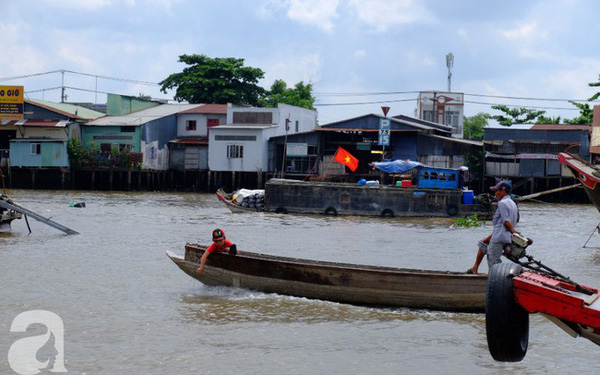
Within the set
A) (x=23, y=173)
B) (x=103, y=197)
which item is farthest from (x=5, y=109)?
(x=103, y=197)

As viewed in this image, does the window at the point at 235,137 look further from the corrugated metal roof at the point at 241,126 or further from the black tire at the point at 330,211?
the black tire at the point at 330,211

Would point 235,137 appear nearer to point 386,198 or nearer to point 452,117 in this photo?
point 386,198

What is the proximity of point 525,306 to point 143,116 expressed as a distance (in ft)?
158

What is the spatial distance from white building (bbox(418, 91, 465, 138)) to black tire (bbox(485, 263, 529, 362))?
57206mm

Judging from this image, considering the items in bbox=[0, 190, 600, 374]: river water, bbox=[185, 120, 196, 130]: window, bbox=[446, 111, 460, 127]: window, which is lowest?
bbox=[0, 190, 600, 374]: river water

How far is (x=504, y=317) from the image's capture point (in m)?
6.41

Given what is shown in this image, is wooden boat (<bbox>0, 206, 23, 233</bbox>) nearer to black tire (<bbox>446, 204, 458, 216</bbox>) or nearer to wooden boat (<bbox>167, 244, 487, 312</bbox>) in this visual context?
wooden boat (<bbox>167, 244, 487, 312</bbox>)

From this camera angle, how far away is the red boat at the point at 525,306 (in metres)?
6.19

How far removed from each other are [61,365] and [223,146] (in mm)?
40140

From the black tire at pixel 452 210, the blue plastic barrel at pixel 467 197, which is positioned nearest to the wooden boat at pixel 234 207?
the black tire at pixel 452 210

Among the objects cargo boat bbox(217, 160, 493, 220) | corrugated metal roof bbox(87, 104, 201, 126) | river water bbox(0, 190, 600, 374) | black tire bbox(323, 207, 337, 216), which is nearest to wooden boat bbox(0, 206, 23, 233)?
river water bbox(0, 190, 600, 374)

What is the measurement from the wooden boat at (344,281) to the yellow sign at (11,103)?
39.6 metres

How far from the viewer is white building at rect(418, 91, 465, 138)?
62781 millimetres

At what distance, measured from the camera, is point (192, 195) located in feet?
156
